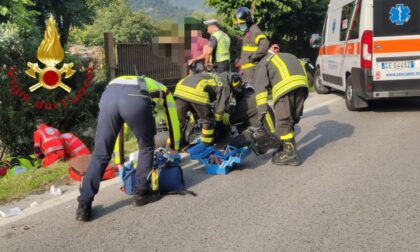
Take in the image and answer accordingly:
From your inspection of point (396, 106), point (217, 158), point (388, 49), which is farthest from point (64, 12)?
point (217, 158)

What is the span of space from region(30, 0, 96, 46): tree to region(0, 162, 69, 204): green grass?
1497cm

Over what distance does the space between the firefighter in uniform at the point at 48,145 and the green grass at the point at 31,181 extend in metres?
0.35

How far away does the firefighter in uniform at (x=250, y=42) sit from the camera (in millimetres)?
6955

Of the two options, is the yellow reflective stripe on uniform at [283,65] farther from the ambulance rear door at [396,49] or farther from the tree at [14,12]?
the tree at [14,12]

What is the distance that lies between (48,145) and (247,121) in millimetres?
2576

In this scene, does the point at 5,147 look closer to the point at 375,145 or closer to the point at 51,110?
the point at 51,110

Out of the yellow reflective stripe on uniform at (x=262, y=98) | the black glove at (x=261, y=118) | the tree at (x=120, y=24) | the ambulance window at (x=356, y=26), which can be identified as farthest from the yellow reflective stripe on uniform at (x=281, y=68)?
the tree at (x=120, y=24)

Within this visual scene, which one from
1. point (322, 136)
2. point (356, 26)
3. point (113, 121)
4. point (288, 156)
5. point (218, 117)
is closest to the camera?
point (113, 121)

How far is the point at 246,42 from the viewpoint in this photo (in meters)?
7.43

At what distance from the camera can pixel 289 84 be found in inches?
211

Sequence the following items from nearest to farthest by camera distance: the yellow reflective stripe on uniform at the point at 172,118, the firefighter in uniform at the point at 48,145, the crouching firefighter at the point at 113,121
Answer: the crouching firefighter at the point at 113,121 < the yellow reflective stripe on uniform at the point at 172,118 < the firefighter in uniform at the point at 48,145

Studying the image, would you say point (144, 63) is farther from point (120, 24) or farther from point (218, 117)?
point (120, 24)

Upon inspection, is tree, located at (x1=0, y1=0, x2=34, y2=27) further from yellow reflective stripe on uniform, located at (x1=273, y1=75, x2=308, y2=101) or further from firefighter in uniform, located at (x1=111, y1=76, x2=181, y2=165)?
yellow reflective stripe on uniform, located at (x1=273, y1=75, x2=308, y2=101)

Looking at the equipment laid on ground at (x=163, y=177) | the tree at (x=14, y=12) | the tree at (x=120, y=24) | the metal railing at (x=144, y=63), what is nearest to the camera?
the equipment laid on ground at (x=163, y=177)
